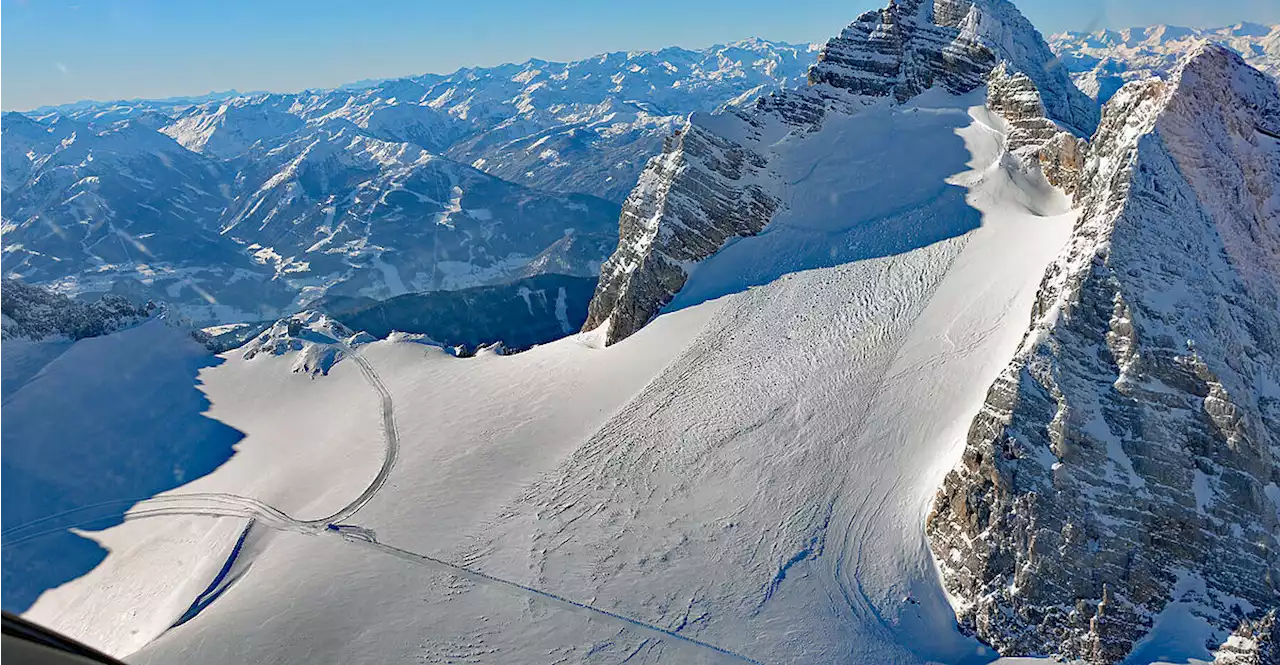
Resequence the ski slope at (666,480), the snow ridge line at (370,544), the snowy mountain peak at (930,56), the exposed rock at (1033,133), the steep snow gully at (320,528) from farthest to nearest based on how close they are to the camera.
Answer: the snowy mountain peak at (930,56) → the exposed rock at (1033,133) → the steep snow gully at (320,528) → the ski slope at (666,480) → the snow ridge line at (370,544)

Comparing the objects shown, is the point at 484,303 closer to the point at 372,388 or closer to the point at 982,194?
the point at 372,388

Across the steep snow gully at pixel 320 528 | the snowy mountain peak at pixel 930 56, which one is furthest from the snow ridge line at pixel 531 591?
the snowy mountain peak at pixel 930 56

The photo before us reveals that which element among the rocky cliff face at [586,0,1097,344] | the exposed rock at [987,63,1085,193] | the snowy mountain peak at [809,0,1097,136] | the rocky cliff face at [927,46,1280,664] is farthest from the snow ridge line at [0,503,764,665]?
the snowy mountain peak at [809,0,1097,136]

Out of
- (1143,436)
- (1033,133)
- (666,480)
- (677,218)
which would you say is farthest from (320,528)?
(1033,133)

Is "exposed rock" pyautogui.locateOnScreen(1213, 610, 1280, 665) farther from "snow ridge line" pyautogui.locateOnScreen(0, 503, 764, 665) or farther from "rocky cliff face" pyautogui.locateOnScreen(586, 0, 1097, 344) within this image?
"rocky cliff face" pyautogui.locateOnScreen(586, 0, 1097, 344)

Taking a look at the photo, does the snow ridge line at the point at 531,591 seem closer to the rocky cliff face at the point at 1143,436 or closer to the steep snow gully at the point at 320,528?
the steep snow gully at the point at 320,528

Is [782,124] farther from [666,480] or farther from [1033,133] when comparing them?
[666,480]
